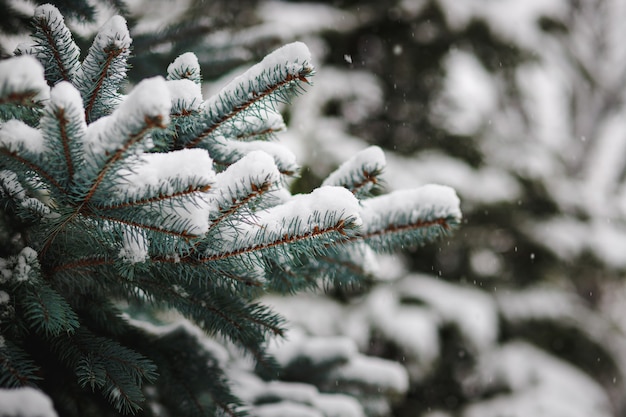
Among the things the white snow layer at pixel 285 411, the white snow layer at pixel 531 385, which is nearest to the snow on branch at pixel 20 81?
the white snow layer at pixel 285 411

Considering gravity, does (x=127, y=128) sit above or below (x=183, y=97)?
below

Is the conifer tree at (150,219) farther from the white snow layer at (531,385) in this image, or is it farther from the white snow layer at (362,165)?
the white snow layer at (531,385)

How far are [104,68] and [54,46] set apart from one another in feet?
0.41

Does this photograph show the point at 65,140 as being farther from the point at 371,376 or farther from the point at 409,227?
the point at 371,376

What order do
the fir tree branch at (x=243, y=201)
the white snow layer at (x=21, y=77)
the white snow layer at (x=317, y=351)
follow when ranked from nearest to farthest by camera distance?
the white snow layer at (x=21, y=77), the fir tree branch at (x=243, y=201), the white snow layer at (x=317, y=351)

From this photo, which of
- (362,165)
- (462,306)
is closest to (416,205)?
(362,165)

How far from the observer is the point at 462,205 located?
Answer: 3.06 metres

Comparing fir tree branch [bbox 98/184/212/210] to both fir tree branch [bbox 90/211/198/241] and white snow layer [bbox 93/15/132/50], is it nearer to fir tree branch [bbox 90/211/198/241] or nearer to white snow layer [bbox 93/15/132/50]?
fir tree branch [bbox 90/211/198/241]

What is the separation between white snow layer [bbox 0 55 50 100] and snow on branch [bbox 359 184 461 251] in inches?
23.2

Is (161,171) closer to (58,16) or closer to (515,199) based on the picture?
(58,16)

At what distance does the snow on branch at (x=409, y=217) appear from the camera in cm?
87

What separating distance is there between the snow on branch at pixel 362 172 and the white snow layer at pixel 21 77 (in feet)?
1.78

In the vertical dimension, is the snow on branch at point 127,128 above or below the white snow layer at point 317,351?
below

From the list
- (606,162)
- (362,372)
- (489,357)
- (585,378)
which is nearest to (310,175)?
(362,372)
